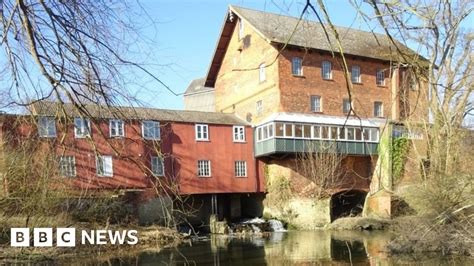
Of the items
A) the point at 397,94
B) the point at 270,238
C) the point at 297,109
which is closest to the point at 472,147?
the point at 270,238

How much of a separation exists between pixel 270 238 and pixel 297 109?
9493 mm

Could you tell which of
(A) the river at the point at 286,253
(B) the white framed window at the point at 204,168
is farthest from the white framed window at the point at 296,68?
(A) the river at the point at 286,253

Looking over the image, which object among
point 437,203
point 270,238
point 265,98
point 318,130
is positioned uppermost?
point 265,98

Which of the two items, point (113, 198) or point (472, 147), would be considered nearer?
point (472, 147)

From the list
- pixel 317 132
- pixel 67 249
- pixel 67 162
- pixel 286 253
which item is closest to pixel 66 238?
pixel 67 249

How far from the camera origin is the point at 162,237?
2628 cm

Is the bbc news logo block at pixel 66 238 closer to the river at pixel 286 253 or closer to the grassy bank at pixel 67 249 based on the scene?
the grassy bank at pixel 67 249

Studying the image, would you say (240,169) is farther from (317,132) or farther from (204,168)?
(317,132)

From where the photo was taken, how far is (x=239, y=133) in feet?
115

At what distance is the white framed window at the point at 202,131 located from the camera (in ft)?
111

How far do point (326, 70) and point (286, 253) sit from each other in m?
17.3

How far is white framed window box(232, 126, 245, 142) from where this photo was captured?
115 ft

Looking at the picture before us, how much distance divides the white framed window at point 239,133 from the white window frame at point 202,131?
1.96m

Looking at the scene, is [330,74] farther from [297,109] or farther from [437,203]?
[437,203]
